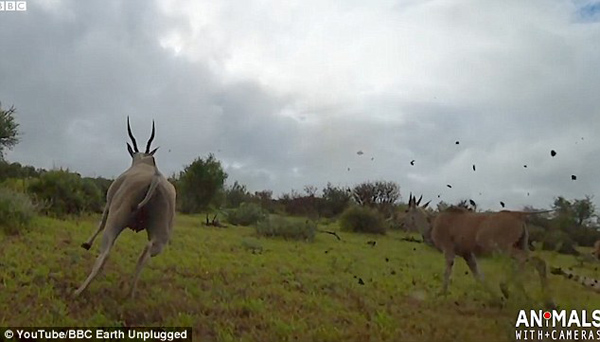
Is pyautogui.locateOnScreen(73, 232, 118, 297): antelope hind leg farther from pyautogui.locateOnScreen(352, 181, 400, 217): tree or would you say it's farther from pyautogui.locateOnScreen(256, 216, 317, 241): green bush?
pyautogui.locateOnScreen(352, 181, 400, 217): tree

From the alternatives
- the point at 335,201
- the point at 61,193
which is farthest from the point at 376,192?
the point at 61,193

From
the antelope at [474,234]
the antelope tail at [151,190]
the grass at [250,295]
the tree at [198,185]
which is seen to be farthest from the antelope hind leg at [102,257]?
the tree at [198,185]

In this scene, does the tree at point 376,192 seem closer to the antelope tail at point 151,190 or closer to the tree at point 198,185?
the tree at point 198,185

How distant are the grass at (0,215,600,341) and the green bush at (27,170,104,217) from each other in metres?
2.85

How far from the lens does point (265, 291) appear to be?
25.0ft

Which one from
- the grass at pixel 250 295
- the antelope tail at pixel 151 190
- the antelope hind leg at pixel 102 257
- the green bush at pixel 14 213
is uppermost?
the antelope tail at pixel 151 190

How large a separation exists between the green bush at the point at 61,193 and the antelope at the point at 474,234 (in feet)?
32.2

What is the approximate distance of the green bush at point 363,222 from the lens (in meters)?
22.2

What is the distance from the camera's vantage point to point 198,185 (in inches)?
1013

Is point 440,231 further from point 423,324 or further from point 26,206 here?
point 26,206

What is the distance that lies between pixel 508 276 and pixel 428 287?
401 centimetres

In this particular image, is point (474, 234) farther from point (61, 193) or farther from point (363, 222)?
point (363, 222)

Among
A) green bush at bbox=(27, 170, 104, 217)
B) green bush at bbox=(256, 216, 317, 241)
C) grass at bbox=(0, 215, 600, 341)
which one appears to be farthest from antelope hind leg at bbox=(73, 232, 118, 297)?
green bush at bbox=(256, 216, 317, 241)

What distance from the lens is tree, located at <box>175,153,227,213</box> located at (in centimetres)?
2552
